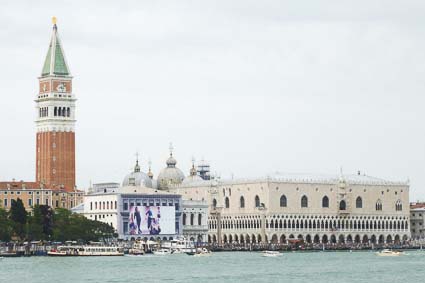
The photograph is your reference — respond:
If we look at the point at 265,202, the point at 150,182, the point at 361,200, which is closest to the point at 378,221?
the point at 361,200

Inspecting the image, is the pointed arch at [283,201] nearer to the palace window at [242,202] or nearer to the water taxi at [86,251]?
the palace window at [242,202]

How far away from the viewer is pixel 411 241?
504 ft

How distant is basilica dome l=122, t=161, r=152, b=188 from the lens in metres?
153

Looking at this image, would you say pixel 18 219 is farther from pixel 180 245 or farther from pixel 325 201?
pixel 325 201

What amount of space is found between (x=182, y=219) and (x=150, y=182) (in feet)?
43.5

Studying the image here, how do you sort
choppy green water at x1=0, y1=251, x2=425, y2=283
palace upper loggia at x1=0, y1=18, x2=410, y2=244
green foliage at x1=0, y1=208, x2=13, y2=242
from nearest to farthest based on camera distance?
1. choppy green water at x1=0, y1=251, x2=425, y2=283
2. green foliage at x1=0, y1=208, x2=13, y2=242
3. palace upper loggia at x1=0, y1=18, x2=410, y2=244

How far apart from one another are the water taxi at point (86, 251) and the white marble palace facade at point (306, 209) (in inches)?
1212

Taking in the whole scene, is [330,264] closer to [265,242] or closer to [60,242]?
[60,242]

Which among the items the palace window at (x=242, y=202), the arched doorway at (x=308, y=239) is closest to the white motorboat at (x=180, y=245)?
the palace window at (x=242, y=202)

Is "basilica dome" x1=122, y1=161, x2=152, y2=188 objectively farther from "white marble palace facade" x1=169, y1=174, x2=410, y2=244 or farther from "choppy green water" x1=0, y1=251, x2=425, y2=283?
"choppy green water" x1=0, y1=251, x2=425, y2=283

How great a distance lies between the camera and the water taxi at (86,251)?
11250 cm

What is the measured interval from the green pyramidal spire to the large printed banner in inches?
840

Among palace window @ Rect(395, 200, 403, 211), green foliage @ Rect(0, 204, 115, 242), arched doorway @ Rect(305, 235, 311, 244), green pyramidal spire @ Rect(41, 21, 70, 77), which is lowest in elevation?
arched doorway @ Rect(305, 235, 311, 244)

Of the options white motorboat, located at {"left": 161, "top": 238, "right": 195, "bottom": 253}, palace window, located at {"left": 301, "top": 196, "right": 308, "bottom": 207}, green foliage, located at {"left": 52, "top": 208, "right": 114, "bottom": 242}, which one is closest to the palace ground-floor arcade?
palace window, located at {"left": 301, "top": 196, "right": 308, "bottom": 207}
